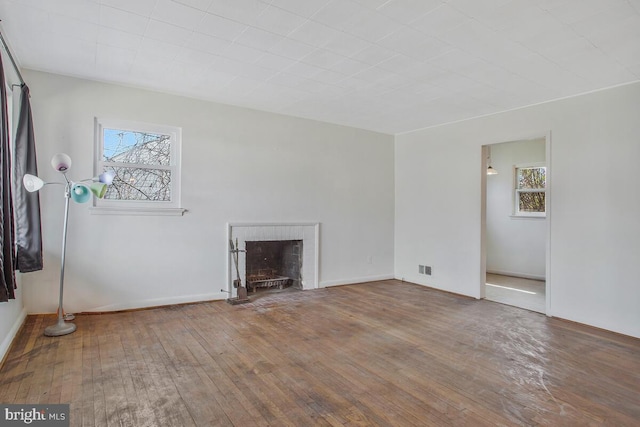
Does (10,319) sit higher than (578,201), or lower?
lower

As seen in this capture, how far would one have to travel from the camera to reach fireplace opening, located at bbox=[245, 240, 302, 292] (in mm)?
5250

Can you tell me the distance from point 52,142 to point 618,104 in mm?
6108

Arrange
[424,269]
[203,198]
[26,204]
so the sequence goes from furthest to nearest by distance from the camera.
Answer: [424,269], [203,198], [26,204]

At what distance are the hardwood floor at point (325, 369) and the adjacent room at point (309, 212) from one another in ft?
0.08

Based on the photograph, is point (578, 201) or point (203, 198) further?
point (203, 198)

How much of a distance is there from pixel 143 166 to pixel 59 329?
77.3 inches

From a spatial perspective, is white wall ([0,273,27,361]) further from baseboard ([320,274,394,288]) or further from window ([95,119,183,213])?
baseboard ([320,274,394,288])

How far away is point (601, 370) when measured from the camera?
2.75m

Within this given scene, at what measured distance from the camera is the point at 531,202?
6.55m

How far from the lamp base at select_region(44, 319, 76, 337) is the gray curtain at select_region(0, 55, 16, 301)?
34.4 inches

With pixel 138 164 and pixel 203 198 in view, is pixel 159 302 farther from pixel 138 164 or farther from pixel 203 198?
pixel 138 164

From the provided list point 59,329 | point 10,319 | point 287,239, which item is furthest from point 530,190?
point 10,319

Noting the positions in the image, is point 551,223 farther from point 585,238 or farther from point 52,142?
point 52,142

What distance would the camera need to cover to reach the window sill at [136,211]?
390cm
